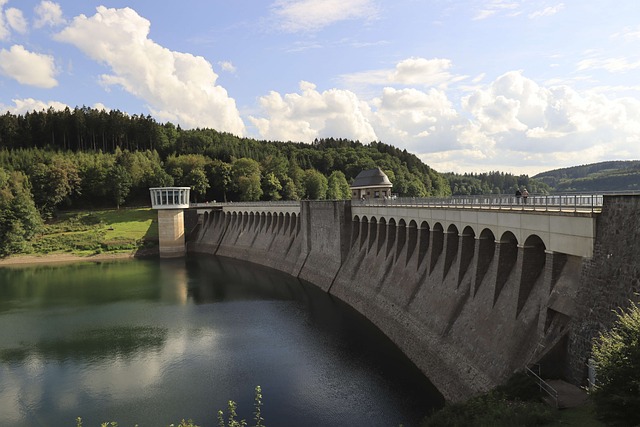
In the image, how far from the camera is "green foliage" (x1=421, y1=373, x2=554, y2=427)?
49.7 ft

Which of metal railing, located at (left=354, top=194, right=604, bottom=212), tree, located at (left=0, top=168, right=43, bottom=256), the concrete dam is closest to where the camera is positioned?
the concrete dam

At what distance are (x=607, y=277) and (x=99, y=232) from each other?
89645 mm

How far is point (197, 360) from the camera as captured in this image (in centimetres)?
3155

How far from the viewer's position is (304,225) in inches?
2376

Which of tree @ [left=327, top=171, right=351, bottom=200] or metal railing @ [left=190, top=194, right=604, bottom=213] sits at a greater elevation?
tree @ [left=327, top=171, right=351, bottom=200]

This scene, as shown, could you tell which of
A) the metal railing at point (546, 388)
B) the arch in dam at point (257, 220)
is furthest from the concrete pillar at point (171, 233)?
the metal railing at point (546, 388)

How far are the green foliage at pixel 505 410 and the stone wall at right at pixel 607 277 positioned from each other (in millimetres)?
2161

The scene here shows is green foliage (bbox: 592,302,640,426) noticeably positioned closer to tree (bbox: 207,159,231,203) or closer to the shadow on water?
the shadow on water

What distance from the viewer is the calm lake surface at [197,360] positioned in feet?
79.9

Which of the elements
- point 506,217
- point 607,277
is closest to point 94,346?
point 506,217

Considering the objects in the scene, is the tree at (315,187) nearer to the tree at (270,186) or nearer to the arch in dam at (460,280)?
the tree at (270,186)

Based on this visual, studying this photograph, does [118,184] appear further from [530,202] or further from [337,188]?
[530,202]

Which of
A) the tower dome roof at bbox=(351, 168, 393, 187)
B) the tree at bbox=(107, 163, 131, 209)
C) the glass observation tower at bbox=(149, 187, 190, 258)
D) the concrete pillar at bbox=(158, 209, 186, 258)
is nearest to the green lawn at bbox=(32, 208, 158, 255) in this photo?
the concrete pillar at bbox=(158, 209, 186, 258)

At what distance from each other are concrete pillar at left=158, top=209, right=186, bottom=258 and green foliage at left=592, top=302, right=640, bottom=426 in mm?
82324
